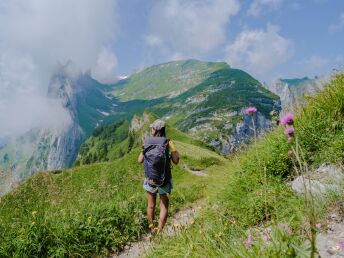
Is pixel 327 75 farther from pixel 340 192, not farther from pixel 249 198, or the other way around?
pixel 340 192

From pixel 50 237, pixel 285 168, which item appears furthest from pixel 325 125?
pixel 50 237

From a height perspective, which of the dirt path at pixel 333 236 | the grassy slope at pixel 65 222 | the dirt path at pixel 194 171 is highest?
the dirt path at pixel 194 171

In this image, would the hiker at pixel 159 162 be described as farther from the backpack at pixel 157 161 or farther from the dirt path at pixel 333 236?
the dirt path at pixel 333 236

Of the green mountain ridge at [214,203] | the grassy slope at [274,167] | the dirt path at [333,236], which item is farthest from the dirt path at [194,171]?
the dirt path at [333,236]

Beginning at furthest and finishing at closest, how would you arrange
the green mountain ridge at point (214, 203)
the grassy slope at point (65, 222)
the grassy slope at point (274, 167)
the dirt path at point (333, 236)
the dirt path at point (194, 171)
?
the dirt path at point (194, 171) < the grassy slope at point (65, 222) < the green mountain ridge at point (214, 203) < the grassy slope at point (274, 167) < the dirt path at point (333, 236)

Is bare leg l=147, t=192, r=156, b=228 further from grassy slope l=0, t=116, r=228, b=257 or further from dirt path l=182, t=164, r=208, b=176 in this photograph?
dirt path l=182, t=164, r=208, b=176

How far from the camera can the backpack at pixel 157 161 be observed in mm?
10016

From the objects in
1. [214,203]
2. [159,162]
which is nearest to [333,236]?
[214,203]

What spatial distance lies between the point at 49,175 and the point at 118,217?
7.01 feet

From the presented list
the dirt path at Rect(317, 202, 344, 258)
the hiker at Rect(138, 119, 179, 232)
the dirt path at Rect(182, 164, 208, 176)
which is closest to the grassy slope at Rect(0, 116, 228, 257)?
the hiker at Rect(138, 119, 179, 232)

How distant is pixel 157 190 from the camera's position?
1030cm

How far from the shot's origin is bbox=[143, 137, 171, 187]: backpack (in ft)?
32.9

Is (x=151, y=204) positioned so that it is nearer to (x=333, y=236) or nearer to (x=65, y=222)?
(x=65, y=222)

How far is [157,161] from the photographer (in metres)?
9.99
